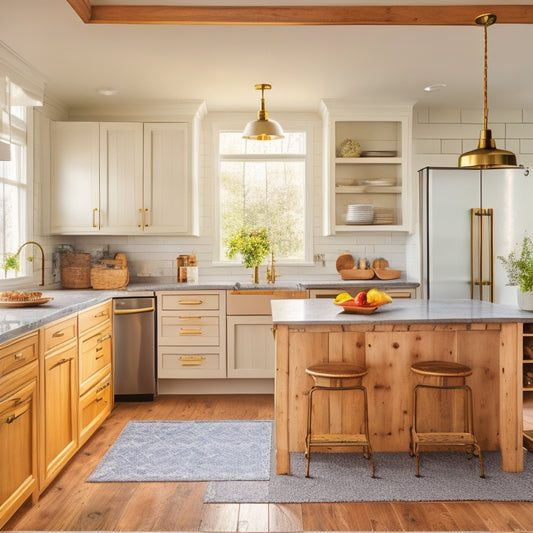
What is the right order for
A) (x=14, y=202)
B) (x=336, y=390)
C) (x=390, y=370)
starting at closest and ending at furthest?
(x=336, y=390) → (x=390, y=370) → (x=14, y=202)

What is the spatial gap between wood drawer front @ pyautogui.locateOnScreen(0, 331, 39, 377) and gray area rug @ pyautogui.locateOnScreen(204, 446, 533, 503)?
1.15 metres

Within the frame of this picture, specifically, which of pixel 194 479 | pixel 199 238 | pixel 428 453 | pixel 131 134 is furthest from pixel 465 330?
pixel 131 134

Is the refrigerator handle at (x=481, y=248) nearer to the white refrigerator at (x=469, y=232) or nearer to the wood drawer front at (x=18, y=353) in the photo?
the white refrigerator at (x=469, y=232)

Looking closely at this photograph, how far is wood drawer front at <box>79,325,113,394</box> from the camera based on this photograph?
3.77 m

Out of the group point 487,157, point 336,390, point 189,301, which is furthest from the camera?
point 189,301

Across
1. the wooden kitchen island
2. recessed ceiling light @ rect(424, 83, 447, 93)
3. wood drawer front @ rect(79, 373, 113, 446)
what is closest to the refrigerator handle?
recessed ceiling light @ rect(424, 83, 447, 93)

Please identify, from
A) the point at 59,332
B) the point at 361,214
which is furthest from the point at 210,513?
the point at 361,214

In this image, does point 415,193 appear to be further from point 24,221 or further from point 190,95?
point 24,221

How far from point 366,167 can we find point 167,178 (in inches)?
73.6

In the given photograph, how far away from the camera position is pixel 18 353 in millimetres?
2664

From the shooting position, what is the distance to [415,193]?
5.41m

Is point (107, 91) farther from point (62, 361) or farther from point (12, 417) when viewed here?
point (12, 417)

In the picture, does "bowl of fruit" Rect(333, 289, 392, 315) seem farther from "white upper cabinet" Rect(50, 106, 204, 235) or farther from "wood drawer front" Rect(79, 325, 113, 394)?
"white upper cabinet" Rect(50, 106, 204, 235)

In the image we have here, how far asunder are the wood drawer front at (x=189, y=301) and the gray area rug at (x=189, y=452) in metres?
1.07
